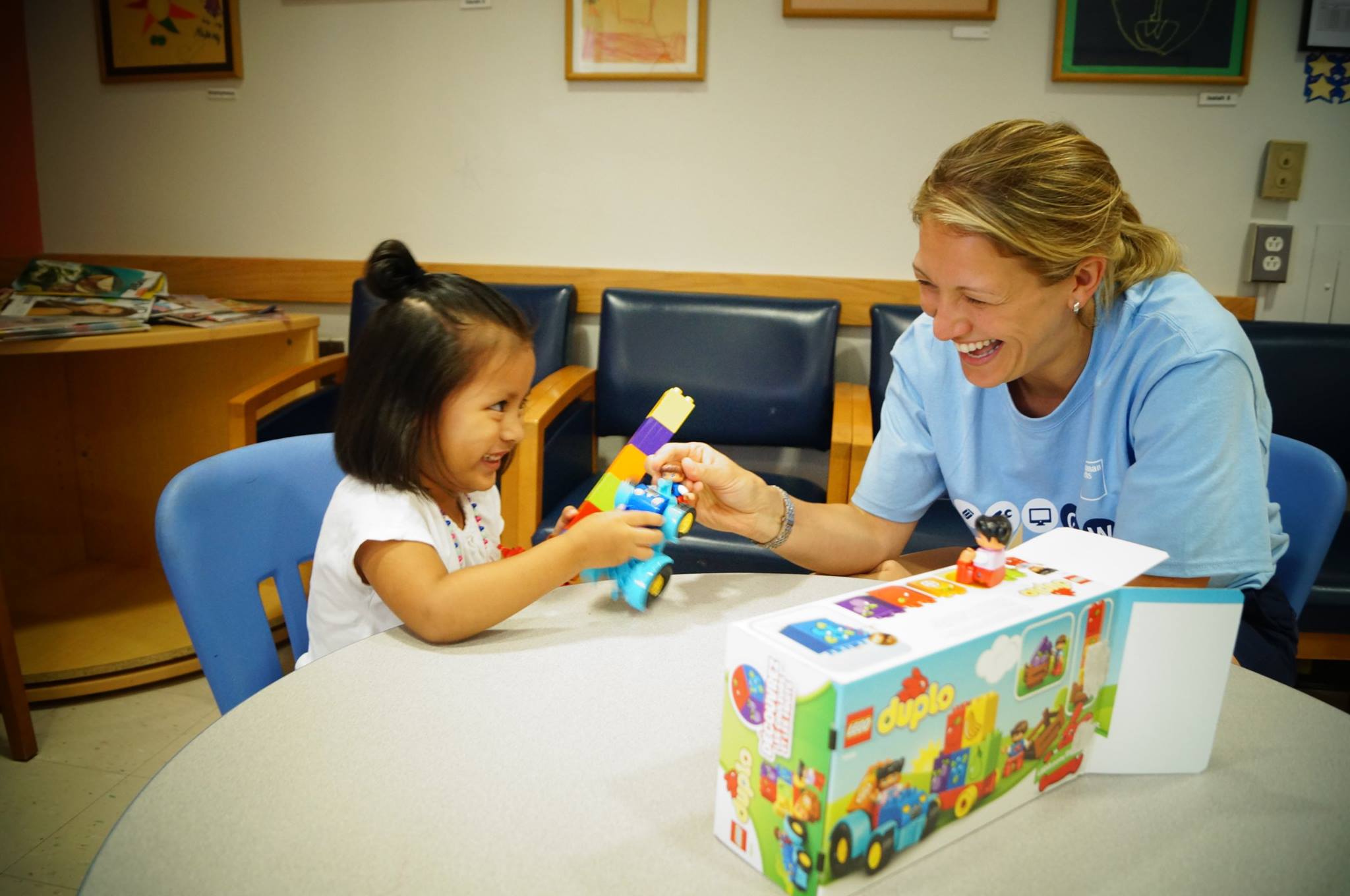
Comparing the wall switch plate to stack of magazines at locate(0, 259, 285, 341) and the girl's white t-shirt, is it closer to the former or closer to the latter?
the girl's white t-shirt

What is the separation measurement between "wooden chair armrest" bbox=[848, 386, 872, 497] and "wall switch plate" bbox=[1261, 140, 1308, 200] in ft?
3.95

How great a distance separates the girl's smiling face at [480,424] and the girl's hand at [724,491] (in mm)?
186

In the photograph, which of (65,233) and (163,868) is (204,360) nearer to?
(65,233)

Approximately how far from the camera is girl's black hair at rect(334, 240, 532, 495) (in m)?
1.09

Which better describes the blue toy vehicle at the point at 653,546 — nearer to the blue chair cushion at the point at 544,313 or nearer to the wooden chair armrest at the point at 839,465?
the wooden chair armrest at the point at 839,465

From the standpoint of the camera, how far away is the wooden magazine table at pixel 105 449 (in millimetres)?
2408

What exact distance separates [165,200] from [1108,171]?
112 inches

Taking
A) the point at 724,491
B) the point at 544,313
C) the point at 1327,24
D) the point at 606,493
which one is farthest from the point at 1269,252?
the point at 606,493

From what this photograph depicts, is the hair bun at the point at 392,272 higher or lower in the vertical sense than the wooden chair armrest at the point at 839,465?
higher

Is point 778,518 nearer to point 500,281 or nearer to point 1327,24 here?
point 500,281

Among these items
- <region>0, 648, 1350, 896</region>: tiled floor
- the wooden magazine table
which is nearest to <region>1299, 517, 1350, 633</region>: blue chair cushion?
<region>0, 648, 1350, 896</region>: tiled floor

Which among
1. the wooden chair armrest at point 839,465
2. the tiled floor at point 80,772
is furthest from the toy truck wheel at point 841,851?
the wooden chair armrest at point 839,465

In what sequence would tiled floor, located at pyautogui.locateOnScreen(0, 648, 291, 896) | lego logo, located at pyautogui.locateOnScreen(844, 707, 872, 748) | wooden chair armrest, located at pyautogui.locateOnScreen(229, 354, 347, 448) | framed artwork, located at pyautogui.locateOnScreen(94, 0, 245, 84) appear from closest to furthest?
lego logo, located at pyautogui.locateOnScreen(844, 707, 872, 748), tiled floor, located at pyautogui.locateOnScreen(0, 648, 291, 896), wooden chair armrest, located at pyautogui.locateOnScreen(229, 354, 347, 448), framed artwork, located at pyautogui.locateOnScreen(94, 0, 245, 84)

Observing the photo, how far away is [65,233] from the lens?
3.03 metres
